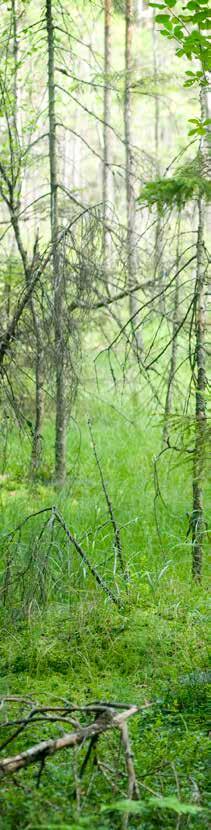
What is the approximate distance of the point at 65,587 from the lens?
6004mm

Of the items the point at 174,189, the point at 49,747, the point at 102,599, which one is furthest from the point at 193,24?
the point at 102,599

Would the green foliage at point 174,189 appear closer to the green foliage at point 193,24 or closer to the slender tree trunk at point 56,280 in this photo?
the green foliage at point 193,24

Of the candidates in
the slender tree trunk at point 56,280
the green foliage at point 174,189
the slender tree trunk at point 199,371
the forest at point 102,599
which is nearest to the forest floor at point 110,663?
the forest at point 102,599

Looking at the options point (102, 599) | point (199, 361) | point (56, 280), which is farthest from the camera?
point (199, 361)

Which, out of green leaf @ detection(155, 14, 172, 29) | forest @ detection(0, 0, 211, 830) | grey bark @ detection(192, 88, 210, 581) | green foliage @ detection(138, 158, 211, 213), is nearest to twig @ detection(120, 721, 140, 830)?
forest @ detection(0, 0, 211, 830)

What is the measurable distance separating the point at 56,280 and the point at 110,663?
85.4 inches

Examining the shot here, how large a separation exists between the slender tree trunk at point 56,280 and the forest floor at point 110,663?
1.58 ft

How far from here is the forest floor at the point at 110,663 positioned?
3.22m

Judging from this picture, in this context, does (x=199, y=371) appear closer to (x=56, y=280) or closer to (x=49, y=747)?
(x=56, y=280)

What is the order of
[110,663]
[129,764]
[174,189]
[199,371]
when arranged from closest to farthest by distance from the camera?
[129,764] → [174,189] → [110,663] → [199,371]

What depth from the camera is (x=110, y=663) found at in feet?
16.6

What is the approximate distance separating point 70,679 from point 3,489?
4727mm

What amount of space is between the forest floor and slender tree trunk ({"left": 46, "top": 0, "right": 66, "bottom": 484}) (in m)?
0.48

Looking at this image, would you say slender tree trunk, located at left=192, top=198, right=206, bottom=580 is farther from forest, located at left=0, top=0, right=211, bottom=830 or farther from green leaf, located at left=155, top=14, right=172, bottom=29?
green leaf, located at left=155, top=14, right=172, bottom=29
